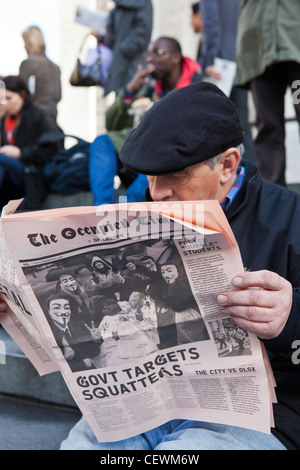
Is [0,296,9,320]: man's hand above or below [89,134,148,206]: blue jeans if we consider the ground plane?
above

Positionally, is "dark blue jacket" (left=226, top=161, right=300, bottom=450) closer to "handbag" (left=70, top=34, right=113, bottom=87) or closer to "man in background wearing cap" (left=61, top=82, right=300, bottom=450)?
"man in background wearing cap" (left=61, top=82, right=300, bottom=450)

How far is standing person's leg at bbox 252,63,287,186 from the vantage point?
100 inches

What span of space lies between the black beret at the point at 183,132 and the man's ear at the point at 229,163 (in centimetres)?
3

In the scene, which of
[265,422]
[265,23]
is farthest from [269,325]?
[265,23]

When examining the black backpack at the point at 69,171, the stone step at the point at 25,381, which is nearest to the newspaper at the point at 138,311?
the stone step at the point at 25,381

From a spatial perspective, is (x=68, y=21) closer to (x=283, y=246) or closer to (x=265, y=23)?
(x=265, y=23)

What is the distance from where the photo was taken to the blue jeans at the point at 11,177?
3.19 metres

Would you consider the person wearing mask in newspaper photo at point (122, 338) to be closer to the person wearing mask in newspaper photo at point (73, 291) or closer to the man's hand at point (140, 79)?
the person wearing mask in newspaper photo at point (73, 291)

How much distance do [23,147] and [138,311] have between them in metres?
2.68

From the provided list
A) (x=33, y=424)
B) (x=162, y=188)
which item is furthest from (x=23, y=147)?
(x=162, y=188)

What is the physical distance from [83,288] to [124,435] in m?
0.36

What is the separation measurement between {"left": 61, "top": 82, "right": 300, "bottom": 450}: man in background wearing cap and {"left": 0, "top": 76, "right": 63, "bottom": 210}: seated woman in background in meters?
2.09

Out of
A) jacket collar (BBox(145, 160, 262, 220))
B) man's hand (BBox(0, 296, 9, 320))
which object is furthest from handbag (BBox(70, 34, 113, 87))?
man's hand (BBox(0, 296, 9, 320))

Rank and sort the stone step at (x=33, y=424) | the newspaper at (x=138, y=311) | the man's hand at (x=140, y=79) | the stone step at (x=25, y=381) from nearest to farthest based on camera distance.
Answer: the newspaper at (x=138, y=311) < the stone step at (x=33, y=424) < the stone step at (x=25, y=381) < the man's hand at (x=140, y=79)
